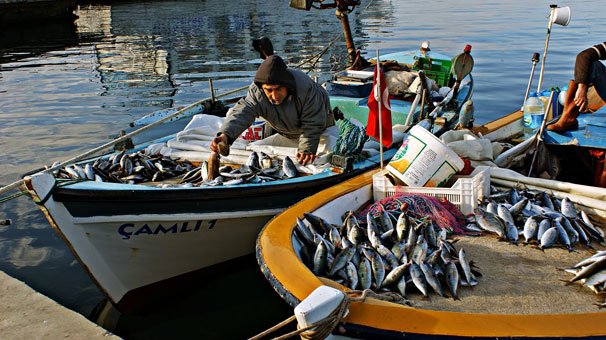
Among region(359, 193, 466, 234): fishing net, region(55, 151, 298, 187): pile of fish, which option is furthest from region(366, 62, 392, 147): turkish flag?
region(55, 151, 298, 187): pile of fish

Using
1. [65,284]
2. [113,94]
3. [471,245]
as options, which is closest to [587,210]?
[471,245]

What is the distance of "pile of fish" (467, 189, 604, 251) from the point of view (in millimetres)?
5184

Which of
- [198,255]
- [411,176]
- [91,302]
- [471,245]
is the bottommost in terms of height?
[91,302]

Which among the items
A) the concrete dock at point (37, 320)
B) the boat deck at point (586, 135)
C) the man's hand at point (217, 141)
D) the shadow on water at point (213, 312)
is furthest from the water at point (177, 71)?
the boat deck at point (586, 135)

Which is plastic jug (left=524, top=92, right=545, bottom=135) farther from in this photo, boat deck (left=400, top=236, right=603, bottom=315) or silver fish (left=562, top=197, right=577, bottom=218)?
boat deck (left=400, top=236, right=603, bottom=315)

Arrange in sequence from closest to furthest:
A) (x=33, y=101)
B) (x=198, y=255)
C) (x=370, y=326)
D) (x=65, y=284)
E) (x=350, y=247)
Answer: (x=370, y=326) < (x=350, y=247) < (x=198, y=255) < (x=65, y=284) < (x=33, y=101)

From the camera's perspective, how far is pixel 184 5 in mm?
58375

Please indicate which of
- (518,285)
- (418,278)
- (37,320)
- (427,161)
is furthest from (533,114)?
(37,320)

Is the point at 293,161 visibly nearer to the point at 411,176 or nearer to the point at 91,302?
the point at 411,176

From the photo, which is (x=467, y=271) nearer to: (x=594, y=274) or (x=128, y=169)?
(x=594, y=274)

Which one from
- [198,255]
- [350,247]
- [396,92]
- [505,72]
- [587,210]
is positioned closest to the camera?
[350,247]

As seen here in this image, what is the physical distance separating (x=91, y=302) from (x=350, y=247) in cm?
420

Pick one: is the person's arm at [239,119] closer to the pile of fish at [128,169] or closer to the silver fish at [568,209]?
the pile of fish at [128,169]

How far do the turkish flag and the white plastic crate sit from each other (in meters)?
0.60
